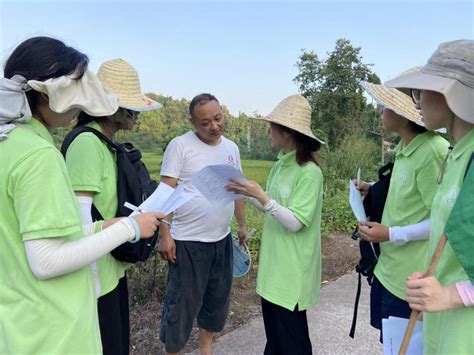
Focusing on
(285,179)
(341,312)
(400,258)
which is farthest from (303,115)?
(341,312)

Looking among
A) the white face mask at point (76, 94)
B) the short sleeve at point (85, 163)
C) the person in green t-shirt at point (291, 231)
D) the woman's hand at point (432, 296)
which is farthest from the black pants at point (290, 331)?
the white face mask at point (76, 94)

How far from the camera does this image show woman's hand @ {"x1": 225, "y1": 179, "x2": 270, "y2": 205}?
2303mm

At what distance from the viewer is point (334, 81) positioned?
21391mm

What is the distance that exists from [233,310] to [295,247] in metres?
1.72

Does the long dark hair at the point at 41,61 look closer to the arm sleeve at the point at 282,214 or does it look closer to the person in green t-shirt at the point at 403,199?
the arm sleeve at the point at 282,214

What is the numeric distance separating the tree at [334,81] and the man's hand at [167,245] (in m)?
17.4

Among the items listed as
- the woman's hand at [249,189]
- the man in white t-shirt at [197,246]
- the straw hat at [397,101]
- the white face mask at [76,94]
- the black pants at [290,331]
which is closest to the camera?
the white face mask at [76,94]

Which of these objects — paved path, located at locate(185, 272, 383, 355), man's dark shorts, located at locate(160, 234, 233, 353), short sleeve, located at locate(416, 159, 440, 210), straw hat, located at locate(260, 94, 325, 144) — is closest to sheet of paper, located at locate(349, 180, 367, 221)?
short sleeve, located at locate(416, 159, 440, 210)

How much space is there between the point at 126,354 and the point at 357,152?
9.47 m

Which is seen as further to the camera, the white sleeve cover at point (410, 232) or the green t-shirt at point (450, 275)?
the white sleeve cover at point (410, 232)

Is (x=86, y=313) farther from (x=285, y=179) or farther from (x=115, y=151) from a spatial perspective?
(x=285, y=179)

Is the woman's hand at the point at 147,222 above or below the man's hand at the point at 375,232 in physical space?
above

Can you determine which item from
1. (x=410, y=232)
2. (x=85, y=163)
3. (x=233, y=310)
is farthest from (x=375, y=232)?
(x=233, y=310)

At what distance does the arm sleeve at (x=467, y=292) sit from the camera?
1189mm
